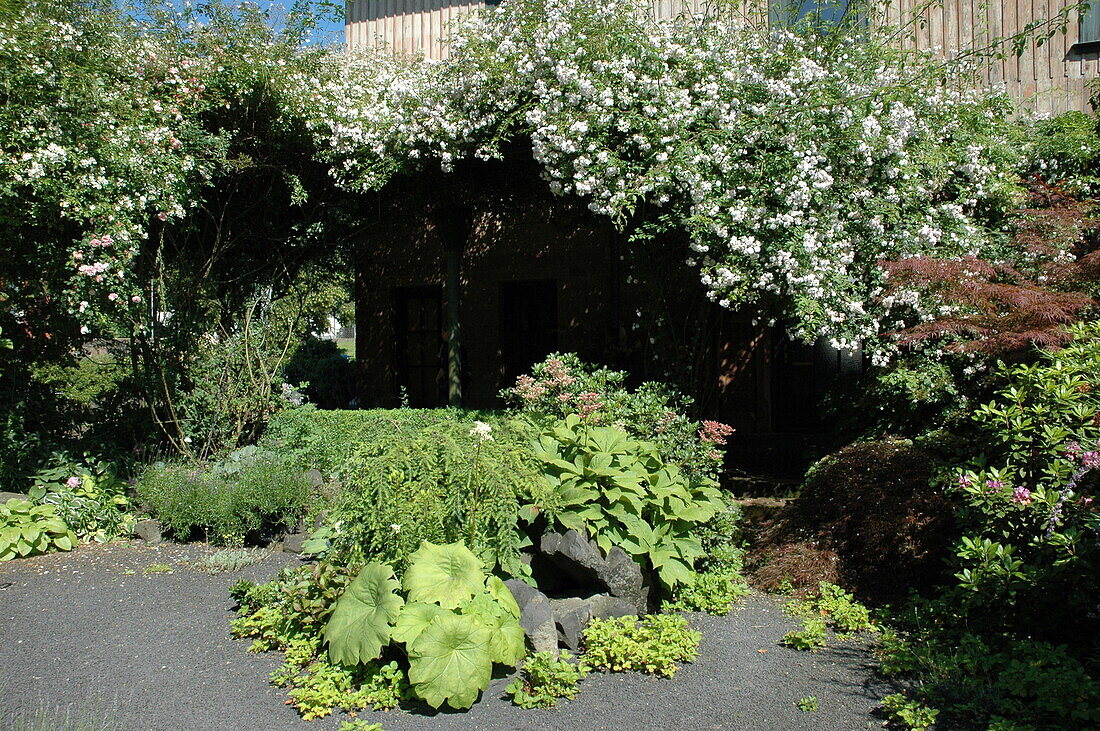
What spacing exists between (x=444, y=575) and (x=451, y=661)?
1.42 feet

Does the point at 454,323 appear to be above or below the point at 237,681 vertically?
above

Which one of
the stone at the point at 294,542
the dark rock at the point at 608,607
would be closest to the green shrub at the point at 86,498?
the stone at the point at 294,542

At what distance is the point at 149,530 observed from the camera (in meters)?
6.13

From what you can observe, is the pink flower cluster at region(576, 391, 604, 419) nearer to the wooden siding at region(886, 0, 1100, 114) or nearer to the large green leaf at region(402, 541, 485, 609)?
the large green leaf at region(402, 541, 485, 609)

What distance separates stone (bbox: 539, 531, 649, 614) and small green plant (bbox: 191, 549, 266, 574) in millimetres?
2433

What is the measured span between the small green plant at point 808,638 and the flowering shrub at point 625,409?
1.27 meters

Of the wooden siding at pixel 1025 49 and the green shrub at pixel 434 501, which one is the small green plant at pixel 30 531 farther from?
the wooden siding at pixel 1025 49

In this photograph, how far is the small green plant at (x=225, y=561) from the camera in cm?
531

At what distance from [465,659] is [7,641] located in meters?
2.58

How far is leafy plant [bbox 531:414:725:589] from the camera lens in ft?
13.8

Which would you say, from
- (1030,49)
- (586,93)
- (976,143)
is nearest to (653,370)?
(586,93)

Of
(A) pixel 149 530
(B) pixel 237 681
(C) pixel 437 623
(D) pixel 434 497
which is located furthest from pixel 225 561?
(C) pixel 437 623

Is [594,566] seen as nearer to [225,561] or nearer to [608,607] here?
[608,607]

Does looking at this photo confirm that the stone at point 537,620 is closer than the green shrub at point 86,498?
Yes
